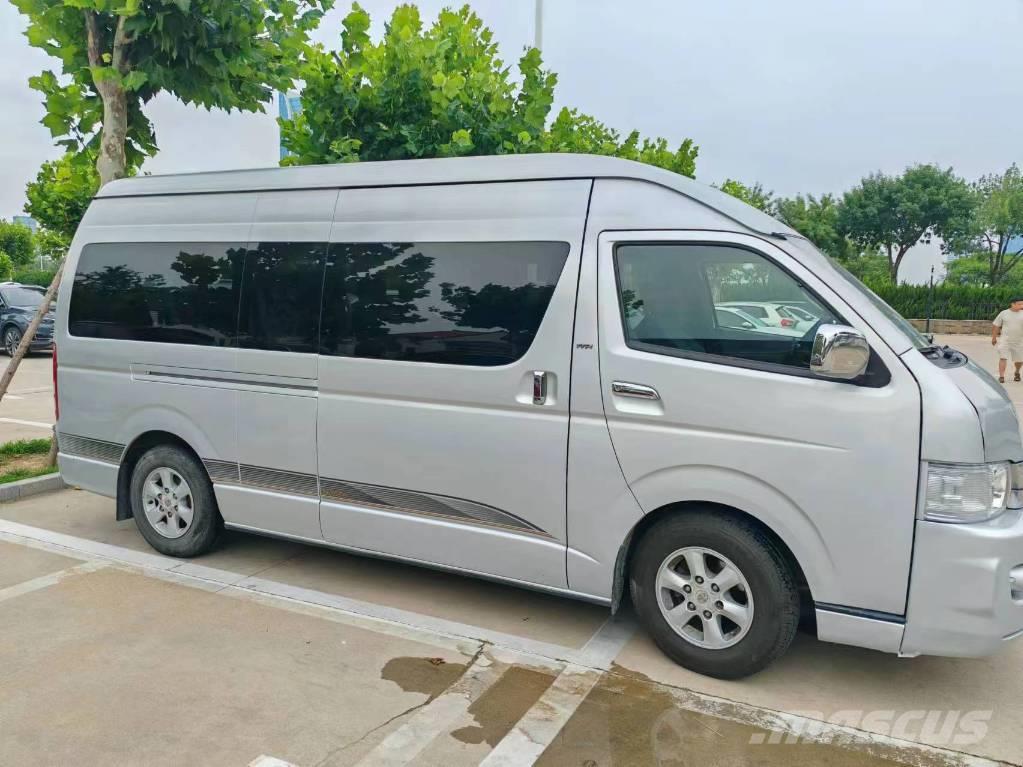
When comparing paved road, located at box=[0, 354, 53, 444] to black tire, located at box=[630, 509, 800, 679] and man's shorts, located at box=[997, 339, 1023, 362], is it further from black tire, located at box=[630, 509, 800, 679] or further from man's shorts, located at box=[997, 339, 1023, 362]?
man's shorts, located at box=[997, 339, 1023, 362]

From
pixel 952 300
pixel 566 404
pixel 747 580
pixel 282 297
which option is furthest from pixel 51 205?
pixel 952 300

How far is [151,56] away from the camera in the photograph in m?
6.99

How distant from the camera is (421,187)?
4375 mm

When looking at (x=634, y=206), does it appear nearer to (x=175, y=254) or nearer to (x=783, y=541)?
(x=783, y=541)

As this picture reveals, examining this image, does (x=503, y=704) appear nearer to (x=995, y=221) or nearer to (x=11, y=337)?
(x=11, y=337)

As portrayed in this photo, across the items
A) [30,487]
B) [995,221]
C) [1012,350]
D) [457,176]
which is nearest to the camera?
[457,176]

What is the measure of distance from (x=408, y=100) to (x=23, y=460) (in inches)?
199

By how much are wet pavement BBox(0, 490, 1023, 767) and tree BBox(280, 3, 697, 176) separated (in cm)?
396

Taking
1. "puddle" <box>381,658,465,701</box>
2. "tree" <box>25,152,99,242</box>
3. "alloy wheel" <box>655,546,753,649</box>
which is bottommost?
"puddle" <box>381,658,465,701</box>

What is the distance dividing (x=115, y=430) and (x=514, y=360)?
3063mm

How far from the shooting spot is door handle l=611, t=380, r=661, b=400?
365 centimetres

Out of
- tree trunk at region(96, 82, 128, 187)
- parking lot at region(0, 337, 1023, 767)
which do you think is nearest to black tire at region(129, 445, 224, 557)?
parking lot at region(0, 337, 1023, 767)

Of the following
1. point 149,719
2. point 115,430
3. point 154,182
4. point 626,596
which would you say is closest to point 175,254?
point 154,182

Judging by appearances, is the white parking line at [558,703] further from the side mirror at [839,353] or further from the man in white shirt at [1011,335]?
the man in white shirt at [1011,335]
